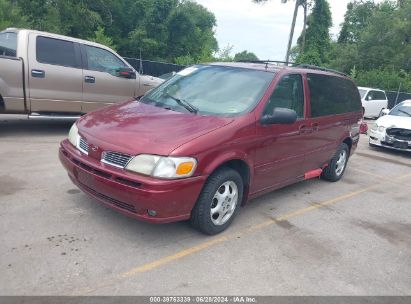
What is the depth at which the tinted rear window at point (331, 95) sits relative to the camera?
556 centimetres

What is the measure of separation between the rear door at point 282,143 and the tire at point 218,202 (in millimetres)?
419

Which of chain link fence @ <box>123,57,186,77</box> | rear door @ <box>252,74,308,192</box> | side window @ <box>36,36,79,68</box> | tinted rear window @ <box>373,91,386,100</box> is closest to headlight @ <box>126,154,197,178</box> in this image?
rear door @ <box>252,74,308,192</box>

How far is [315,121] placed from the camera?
5.54 m

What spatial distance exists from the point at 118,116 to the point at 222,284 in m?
2.10

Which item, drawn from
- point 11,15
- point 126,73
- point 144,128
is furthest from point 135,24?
point 144,128

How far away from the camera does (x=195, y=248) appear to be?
3.92 metres

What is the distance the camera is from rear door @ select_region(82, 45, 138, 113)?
8.11m

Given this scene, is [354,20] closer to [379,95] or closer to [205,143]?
[379,95]

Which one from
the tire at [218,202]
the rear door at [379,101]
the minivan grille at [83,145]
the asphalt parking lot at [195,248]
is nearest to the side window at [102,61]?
the asphalt parking lot at [195,248]

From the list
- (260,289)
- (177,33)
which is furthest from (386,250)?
(177,33)

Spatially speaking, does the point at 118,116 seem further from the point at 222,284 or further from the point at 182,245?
the point at 222,284

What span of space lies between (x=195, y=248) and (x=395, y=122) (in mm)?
8548

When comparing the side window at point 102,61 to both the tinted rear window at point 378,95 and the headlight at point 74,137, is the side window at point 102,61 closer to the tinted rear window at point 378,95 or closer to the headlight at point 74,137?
the headlight at point 74,137

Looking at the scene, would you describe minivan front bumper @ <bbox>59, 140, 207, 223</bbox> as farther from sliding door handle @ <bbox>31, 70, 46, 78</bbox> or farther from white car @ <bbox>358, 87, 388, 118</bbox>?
white car @ <bbox>358, 87, 388, 118</bbox>
